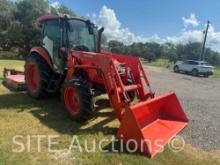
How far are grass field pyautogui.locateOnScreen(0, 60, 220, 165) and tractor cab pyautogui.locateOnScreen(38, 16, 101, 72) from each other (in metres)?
1.37

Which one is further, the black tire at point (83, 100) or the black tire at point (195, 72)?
the black tire at point (195, 72)

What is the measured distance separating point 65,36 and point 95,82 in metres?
1.62

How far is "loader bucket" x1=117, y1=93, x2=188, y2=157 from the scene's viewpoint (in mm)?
4711

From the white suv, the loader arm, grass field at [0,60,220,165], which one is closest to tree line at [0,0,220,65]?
the white suv

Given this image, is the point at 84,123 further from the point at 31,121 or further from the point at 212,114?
the point at 212,114

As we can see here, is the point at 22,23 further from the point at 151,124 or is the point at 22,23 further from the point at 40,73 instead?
the point at 151,124

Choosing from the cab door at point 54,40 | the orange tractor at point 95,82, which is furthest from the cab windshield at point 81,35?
the cab door at point 54,40

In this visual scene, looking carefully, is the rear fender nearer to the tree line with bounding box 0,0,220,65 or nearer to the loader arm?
the loader arm

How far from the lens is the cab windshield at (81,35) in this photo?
7.23 m

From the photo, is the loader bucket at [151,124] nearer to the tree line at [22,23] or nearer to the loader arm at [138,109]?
the loader arm at [138,109]

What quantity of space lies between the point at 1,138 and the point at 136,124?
246 cm

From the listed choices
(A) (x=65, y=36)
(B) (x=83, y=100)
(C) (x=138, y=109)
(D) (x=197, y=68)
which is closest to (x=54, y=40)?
(A) (x=65, y=36)

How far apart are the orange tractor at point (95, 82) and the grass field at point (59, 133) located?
296 millimetres

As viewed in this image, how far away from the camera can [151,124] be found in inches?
229
